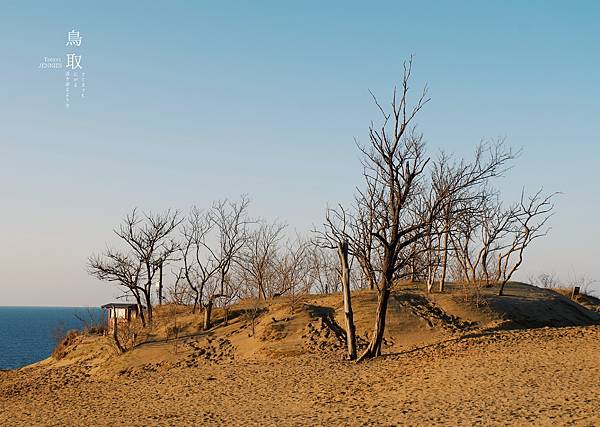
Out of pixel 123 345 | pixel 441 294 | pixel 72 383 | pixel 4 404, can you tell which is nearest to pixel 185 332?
pixel 123 345

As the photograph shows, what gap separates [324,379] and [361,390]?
2549 millimetres

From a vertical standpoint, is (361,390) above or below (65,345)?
below

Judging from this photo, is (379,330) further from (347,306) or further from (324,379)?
(324,379)

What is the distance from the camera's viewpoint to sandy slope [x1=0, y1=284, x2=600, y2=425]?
16766 millimetres

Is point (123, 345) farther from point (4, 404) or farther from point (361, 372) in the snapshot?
point (361, 372)

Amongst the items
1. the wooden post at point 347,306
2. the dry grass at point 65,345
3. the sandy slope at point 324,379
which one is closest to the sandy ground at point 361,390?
the sandy slope at point 324,379

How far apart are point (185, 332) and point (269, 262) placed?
16.2 m

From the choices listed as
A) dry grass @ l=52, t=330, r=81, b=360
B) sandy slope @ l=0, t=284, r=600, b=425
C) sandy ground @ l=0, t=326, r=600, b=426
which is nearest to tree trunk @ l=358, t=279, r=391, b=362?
sandy slope @ l=0, t=284, r=600, b=425

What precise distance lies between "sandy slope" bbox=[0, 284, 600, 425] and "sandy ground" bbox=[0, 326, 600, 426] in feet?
0.14

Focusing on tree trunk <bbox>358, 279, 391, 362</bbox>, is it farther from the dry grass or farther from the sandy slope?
the dry grass

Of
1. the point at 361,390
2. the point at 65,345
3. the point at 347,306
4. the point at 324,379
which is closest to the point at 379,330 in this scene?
the point at 347,306

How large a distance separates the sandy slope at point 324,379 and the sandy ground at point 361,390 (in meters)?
0.04

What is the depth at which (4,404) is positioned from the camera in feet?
81.6

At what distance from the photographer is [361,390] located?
19.9 meters
